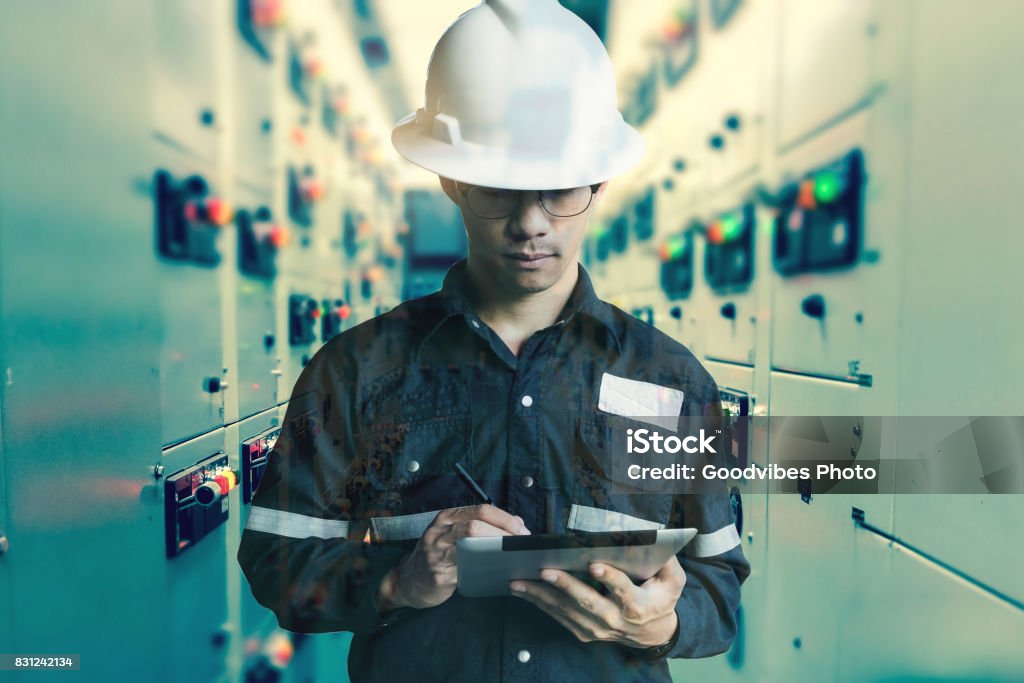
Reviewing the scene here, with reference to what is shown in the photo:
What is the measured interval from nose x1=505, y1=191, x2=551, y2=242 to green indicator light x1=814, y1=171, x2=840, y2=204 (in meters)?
0.75

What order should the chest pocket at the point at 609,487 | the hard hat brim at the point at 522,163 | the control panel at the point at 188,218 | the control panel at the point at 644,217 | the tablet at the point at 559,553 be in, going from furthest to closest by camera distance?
the control panel at the point at 644,217 → the control panel at the point at 188,218 → the chest pocket at the point at 609,487 → the hard hat brim at the point at 522,163 → the tablet at the point at 559,553

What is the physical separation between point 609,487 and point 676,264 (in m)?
0.58

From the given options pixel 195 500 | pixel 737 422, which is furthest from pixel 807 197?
pixel 195 500

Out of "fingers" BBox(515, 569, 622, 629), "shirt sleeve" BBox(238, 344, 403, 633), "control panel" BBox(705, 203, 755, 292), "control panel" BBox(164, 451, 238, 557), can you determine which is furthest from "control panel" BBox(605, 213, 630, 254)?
"control panel" BBox(164, 451, 238, 557)

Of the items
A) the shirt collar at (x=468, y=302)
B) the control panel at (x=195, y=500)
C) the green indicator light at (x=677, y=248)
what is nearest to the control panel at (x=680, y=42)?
the green indicator light at (x=677, y=248)

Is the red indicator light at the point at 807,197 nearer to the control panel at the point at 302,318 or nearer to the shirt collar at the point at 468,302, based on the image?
the shirt collar at the point at 468,302

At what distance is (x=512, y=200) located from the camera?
3.72 ft

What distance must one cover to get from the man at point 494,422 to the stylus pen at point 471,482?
1 cm

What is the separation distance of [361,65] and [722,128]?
78 centimetres

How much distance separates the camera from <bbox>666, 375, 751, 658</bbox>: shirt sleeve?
3.95 feet

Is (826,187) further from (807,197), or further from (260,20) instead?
(260,20)

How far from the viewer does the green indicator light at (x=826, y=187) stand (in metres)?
1.49

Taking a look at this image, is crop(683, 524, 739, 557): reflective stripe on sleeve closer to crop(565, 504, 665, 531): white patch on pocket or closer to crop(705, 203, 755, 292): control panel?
crop(565, 504, 665, 531): white patch on pocket

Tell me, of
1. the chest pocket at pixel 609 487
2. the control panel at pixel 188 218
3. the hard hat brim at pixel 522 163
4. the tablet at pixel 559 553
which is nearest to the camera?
the tablet at pixel 559 553
